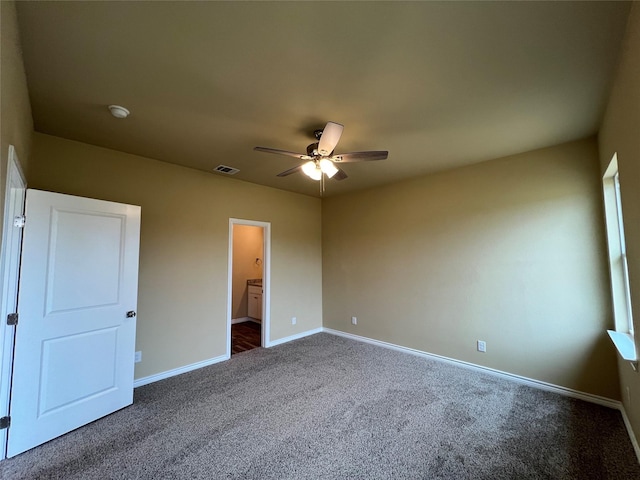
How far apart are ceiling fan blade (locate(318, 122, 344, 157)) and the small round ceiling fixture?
5.26 feet

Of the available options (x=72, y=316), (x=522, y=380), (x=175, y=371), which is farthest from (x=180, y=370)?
(x=522, y=380)

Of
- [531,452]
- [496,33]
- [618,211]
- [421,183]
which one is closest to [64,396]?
[531,452]

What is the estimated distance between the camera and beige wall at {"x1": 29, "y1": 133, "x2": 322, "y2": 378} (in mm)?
2826

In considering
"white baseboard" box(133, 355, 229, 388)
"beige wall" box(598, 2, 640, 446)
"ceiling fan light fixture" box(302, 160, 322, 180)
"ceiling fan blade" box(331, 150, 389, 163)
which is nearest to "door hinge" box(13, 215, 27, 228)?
"white baseboard" box(133, 355, 229, 388)

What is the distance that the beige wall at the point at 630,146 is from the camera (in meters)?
1.46

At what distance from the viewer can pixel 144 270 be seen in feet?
10.4

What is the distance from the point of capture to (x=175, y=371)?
133 inches

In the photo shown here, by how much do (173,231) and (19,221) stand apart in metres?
1.45

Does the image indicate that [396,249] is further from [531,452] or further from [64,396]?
[64,396]

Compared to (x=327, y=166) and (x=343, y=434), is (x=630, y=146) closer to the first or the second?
(x=327, y=166)

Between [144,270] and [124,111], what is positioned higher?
[124,111]

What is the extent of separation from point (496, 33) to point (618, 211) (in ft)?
7.46

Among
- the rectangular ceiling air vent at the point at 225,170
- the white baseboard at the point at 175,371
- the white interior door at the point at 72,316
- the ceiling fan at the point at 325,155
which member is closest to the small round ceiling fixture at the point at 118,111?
the white interior door at the point at 72,316

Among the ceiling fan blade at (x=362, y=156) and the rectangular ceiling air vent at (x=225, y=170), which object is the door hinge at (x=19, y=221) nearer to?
the rectangular ceiling air vent at (x=225, y=170)
